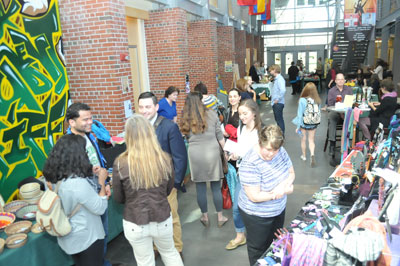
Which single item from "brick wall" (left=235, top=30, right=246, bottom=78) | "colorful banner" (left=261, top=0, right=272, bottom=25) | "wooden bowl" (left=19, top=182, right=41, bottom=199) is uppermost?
"colorful banner" (left=261, top=0, right=272, bottom=25)

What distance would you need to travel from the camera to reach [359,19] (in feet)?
42.6

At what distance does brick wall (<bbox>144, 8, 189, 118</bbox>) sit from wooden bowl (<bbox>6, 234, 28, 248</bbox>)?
19.5 feet

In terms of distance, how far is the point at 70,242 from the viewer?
2.50m

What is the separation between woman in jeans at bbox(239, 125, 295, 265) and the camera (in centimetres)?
234

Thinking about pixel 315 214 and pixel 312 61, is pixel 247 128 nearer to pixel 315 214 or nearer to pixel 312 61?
pixel 315 214

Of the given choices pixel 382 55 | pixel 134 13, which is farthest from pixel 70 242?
pixel 382 55

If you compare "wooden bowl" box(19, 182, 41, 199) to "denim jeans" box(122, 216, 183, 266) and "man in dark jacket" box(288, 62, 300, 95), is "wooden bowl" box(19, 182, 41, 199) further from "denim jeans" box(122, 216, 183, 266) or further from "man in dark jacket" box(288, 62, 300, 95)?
"man in dark jacket" box(288, 62, 300, 95)

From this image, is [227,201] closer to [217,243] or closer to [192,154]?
[217,243]

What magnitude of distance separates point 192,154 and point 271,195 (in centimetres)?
158

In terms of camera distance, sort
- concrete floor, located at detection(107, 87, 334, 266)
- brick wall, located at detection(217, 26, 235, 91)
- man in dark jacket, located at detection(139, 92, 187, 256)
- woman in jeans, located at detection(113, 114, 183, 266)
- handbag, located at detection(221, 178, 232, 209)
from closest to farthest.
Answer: woman in jeans, located at detection(113, 114, 183, 266), man in dark jacket, located at detection(139, 92, 187, 256), concrete floor, located at detection(107, 87, 334, 266), handbag, located at detection(221, 178, 232, 209), brick wall, located at detection(217, 26, 235, 91)

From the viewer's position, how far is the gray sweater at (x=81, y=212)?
2.34 m

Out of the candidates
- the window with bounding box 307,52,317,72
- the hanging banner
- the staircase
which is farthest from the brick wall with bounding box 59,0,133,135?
the window with bounding box 307,52,317,72

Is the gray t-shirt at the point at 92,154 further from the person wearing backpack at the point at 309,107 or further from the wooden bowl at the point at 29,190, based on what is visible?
the person wearing backpack at the point at 309,107

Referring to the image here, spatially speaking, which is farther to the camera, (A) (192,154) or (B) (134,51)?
(B) (134,51)
